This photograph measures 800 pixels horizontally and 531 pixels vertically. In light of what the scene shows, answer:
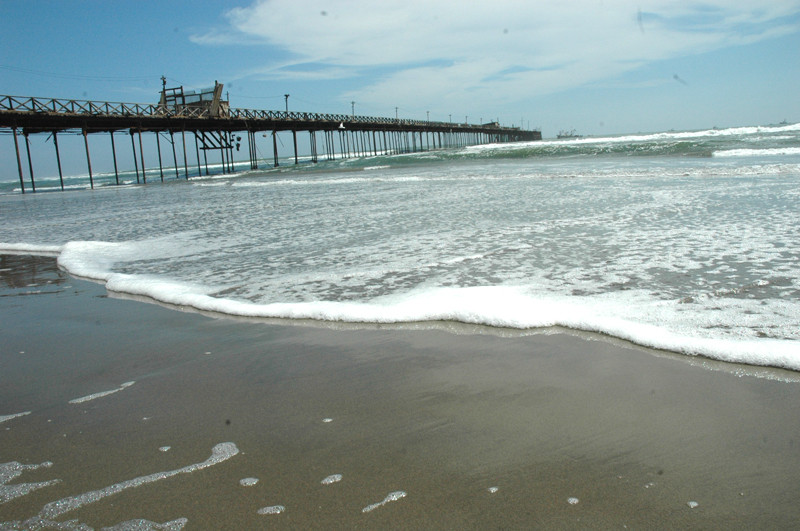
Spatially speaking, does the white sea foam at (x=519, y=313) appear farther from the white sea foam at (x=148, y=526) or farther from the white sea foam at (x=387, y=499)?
the white sea foam at (x=148, y=526)

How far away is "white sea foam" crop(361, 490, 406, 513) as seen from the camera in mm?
1640

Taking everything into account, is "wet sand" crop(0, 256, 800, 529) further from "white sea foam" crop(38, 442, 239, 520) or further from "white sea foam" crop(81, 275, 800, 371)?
"white sea foam" crop(81, 275, 800, 371)

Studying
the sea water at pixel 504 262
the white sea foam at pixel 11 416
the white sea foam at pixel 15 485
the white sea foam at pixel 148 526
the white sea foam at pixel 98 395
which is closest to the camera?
the white sea foam at pixel 148 526

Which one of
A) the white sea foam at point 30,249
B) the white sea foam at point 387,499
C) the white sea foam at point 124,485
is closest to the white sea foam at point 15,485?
the white sea foam at point 124,485

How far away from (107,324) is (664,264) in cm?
445

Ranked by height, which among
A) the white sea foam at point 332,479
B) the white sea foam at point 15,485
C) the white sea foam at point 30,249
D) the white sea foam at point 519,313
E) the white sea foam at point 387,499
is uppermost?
the white sea foam at point 30,249

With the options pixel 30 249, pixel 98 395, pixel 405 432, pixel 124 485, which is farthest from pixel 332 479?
pixel 30 249

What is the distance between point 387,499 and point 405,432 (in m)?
0.44

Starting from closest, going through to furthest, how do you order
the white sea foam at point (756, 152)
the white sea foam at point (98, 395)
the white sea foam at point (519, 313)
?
1. the white sea foam at point (98, 395)
2. the white sea foam at point (519, 313)
3. the white sea foam at point (756, 152)

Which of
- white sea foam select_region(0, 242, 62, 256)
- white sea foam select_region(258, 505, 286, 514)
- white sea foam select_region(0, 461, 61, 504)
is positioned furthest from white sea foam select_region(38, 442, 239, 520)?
white sea foam select_region(0, 242, 62, 256)

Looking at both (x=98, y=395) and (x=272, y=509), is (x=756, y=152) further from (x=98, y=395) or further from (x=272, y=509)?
(x=272, y=509)

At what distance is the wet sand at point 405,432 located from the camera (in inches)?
64.4

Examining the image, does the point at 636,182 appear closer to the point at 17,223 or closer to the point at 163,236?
the point at 163,236

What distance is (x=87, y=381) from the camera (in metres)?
2.78
